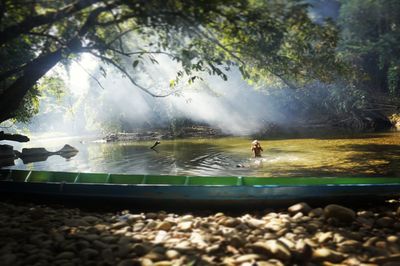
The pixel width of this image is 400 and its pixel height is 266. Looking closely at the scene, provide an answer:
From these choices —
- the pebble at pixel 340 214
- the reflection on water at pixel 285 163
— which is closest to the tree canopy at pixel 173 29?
the pebble at pixel 340 214

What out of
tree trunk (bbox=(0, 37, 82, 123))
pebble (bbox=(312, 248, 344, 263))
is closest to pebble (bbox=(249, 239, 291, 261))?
pebble (bbox=(312, 248, 344, 263))

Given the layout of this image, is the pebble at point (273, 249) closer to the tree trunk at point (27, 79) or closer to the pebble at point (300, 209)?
the pebble at point (300, 209)

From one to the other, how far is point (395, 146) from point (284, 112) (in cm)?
2329

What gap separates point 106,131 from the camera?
4541cm

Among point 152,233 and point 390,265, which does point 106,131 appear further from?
point 390,265

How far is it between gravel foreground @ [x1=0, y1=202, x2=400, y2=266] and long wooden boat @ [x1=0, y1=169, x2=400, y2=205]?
17.4 inches

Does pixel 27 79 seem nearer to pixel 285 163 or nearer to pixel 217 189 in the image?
pixel 217 189

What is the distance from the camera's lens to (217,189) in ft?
27.3

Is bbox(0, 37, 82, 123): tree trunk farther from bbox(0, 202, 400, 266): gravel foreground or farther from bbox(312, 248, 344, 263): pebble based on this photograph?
bbox(312, 248, 344, 263): pebble

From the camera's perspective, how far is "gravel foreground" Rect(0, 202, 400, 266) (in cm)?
518

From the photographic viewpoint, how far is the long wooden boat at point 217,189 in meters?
8.00

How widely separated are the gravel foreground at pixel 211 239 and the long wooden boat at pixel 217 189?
44 centimetres

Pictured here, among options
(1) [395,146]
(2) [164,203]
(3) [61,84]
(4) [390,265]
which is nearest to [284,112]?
(1) [395,146]

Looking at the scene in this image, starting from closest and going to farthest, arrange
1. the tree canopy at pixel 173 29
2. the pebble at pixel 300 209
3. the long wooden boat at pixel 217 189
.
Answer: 1. the tree canopy at pixel 173 29
2. the pebble at pixel 300 209
3. the long wooden boat at pixel 217 189
